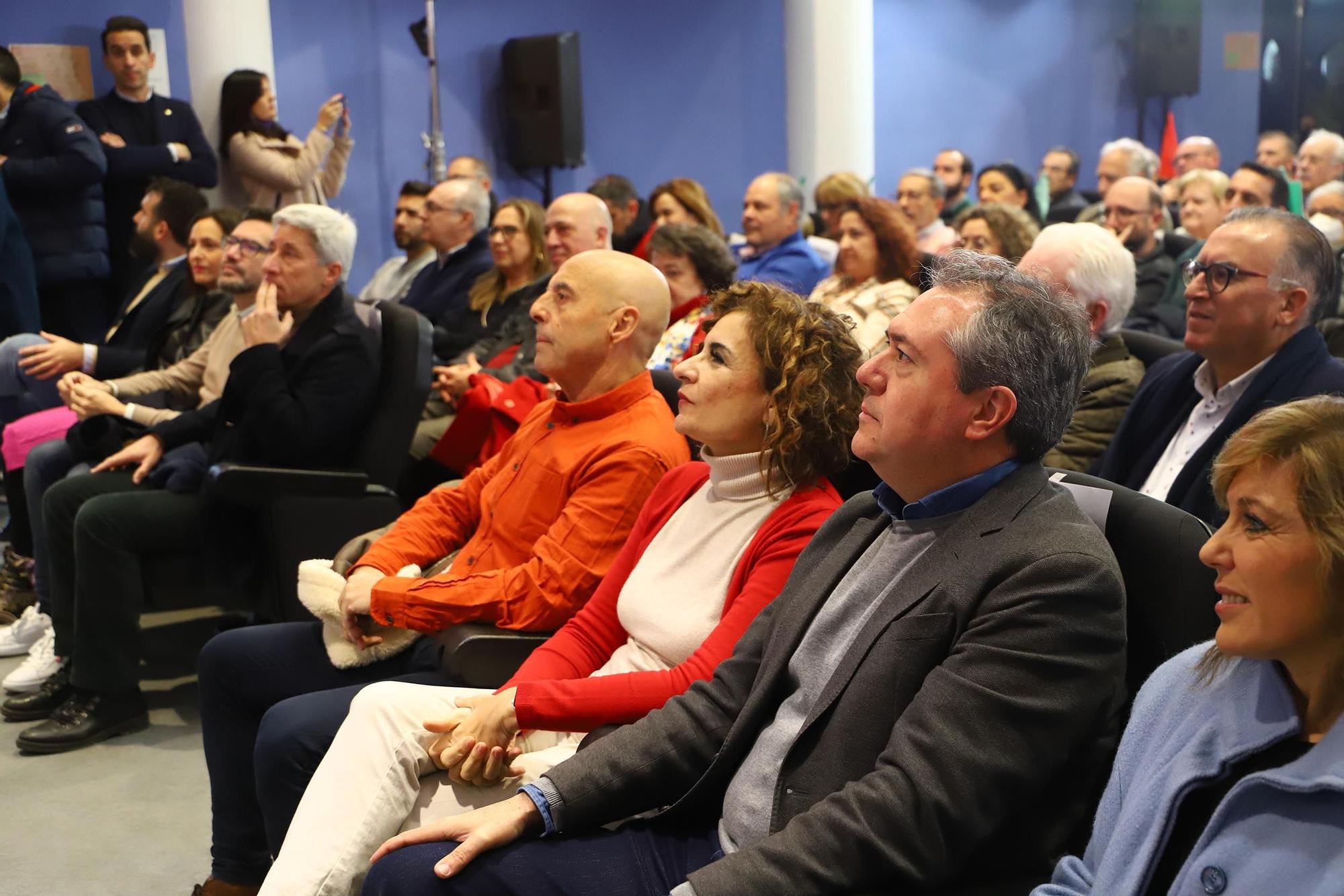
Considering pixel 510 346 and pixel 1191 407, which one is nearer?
pixel 1191 407

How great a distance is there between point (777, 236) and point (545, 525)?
3.09 meters

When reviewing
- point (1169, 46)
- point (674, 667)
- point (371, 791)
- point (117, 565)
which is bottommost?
point (117, 565)

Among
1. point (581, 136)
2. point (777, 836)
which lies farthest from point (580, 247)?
point (581, 136)

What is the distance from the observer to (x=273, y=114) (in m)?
6.11

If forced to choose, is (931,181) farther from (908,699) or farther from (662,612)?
(908,699)

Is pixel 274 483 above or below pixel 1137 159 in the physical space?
below

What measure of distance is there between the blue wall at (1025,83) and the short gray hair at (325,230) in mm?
7695

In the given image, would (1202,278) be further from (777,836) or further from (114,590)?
(114,590)

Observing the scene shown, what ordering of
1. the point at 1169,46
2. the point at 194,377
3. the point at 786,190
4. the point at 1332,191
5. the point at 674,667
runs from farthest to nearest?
1. the point at 1169,46
2. the point at 1332,191
3. the point at 786,190
4. the point at 194,377
5. the point at 674,667

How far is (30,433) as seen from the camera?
4.08 m

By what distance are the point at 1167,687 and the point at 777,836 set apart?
0.41 meters

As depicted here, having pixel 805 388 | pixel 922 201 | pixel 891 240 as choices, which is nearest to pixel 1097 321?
pixel 891 240

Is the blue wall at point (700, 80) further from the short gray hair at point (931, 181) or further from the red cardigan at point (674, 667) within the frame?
the red cardigan at point (674, 667)

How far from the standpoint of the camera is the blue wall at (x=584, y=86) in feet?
25.3
